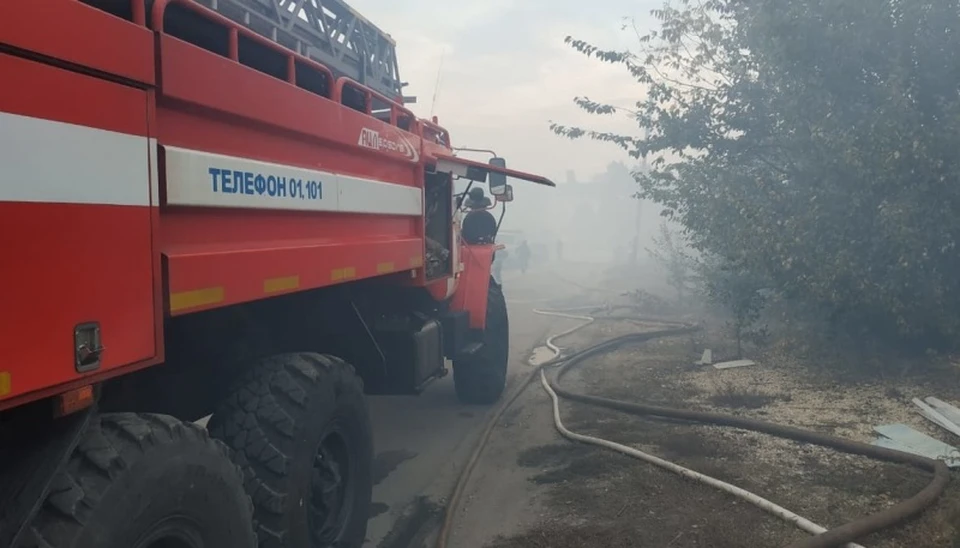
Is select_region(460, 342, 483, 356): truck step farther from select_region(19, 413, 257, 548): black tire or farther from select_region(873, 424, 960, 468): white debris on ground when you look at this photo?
select_region(19, 413, 257, 548): black tire

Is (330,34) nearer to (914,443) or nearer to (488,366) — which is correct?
(488,366)

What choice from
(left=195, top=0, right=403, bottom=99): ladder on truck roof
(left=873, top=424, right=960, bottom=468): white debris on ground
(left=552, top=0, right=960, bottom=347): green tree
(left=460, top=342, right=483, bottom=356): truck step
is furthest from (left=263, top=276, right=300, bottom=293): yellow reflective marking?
(left=552, top=0, right=960, bottom=347): green tree

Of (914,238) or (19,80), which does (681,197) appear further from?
(19,80)

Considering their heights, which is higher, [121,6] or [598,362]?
[121,6]

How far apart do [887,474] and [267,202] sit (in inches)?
172

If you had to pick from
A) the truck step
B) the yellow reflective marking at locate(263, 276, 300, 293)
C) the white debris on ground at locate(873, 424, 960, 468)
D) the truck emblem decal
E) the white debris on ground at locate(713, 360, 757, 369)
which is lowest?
the white debris on ground at locate(713, 360, 757, 369)

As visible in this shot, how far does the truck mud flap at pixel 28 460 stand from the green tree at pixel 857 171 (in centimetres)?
743

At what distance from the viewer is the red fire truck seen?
188cm

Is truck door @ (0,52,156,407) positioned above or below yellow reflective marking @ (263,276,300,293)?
above

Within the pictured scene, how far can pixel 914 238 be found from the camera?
7.16m

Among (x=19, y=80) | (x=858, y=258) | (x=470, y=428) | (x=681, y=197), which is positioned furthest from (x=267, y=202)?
(x=681, y=197)

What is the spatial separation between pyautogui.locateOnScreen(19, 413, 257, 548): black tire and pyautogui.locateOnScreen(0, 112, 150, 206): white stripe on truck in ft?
2.36

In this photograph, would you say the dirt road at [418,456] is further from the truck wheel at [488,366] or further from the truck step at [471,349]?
the truck step at [471,349]

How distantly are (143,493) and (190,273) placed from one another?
74 centimetres
